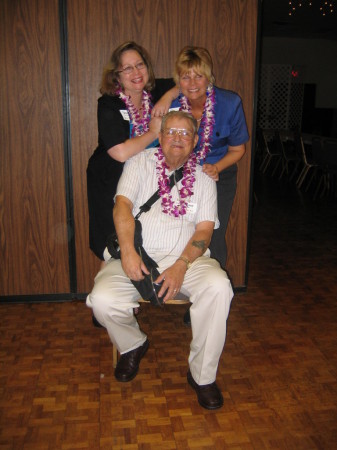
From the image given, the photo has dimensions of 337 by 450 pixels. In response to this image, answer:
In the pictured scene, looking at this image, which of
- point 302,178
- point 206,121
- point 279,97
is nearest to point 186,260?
point 206,121

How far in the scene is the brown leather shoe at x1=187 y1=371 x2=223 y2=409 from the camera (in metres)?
2.12

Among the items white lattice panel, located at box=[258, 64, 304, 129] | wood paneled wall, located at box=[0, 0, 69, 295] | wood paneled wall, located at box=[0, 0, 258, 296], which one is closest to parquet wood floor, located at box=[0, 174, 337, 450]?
wood paneled wall, located at box=[0, 0, 69, 295]

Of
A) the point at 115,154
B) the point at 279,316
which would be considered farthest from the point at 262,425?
the point at 115,154

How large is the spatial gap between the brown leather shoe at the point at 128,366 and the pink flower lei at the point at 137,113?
3.89 feet

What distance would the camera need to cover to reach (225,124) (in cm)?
257

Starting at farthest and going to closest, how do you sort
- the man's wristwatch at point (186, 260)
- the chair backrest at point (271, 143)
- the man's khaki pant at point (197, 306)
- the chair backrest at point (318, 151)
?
1. the chair backrest at point (271, 143)
2. the chair backrest at point (318, 151)
3. the man's wristwatch at point (186, 260)
4. the man's khaki pant at point (197, 306)

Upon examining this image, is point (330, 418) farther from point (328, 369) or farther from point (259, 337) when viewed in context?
point (259, 337)

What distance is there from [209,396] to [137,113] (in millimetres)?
1515

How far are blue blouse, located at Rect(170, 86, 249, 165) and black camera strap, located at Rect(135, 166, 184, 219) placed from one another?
267 mm

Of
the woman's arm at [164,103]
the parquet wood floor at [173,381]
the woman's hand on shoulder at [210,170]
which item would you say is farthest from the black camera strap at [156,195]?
the parquet wood floor at [173,381]

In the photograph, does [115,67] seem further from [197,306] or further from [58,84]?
[197,306]

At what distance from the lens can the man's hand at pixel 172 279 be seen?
2121mm

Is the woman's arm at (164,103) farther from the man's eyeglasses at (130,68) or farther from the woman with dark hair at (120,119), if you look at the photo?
the man's eyeglasses at (130,68)

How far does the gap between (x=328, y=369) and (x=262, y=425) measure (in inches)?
25.3
